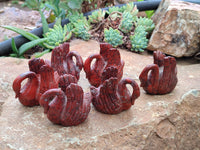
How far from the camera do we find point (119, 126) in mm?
1958

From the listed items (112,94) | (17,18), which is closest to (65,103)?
(112,94)

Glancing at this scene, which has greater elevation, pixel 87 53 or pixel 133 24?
pixel 133 24

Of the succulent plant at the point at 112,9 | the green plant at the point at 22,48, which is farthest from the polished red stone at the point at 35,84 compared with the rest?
the succulent plant at the point at 112,9

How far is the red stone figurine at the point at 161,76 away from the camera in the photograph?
7.65 ft

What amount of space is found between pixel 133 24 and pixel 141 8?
51cm

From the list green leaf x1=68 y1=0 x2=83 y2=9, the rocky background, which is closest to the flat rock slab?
the rocky background

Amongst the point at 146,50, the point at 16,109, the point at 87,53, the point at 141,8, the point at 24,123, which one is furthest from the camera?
the point at 141,8

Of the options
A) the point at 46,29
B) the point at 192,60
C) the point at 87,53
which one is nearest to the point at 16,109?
the point at 87,53

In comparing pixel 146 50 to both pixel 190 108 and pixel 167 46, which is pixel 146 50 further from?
pixel 190 108

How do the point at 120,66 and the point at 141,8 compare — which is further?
the point at 141,8

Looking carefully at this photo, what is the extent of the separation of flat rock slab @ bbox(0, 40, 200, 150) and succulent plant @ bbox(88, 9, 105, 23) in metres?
1.42

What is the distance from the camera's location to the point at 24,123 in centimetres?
198

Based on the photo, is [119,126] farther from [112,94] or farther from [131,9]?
[131,9]

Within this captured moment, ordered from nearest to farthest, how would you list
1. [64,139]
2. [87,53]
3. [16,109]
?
[64,139]
[16,109]
[87,53]
